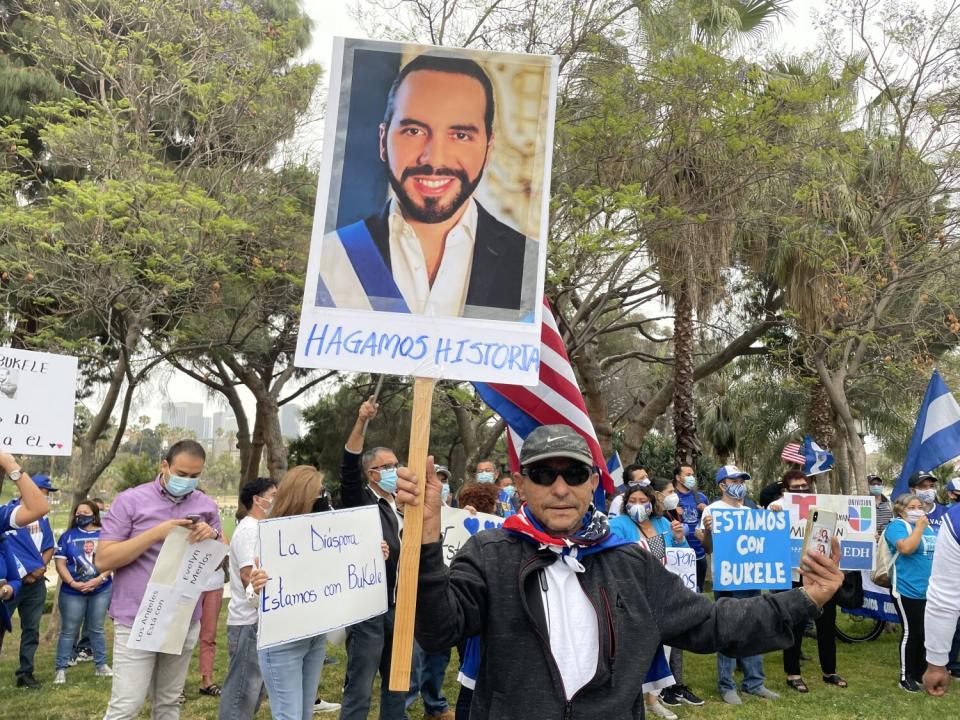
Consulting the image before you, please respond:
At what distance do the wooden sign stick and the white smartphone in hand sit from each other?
3.78 feet

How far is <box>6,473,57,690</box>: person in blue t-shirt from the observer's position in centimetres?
788

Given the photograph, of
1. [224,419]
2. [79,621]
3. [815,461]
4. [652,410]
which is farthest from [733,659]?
[224,419]

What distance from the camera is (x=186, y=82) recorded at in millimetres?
10758

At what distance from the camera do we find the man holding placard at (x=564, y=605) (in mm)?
2365

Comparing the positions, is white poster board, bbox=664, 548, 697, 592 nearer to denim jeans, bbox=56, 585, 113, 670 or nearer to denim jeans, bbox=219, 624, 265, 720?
denim jeans, bbox=219, 624, 265, 720

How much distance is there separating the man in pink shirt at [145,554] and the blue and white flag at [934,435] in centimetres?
671

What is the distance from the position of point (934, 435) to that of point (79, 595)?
28.2 feet

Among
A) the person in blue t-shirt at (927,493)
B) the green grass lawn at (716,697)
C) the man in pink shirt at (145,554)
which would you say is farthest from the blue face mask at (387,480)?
the person in blue t-shirt at (927,493)

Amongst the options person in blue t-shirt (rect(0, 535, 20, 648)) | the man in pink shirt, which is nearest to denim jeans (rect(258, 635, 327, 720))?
the man in pink shirt

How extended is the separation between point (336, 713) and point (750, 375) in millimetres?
23221

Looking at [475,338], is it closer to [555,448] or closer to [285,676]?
[555,448]

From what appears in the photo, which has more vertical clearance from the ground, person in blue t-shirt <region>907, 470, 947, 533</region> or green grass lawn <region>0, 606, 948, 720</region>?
person in blue t-shirt <region>907, 470, 947, 533</region>

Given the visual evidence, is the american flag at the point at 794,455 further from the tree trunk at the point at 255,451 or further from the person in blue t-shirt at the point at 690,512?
the tree trunk at the point at 255,451

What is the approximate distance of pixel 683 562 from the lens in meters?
7.81
